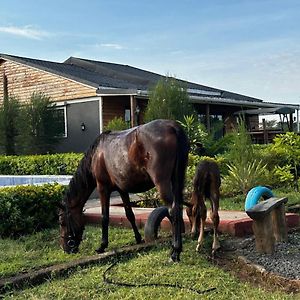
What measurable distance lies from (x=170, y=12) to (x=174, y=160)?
894 cm

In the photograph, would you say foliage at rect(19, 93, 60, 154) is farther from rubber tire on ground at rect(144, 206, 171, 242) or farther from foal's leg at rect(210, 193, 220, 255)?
foal's leg at rect(210, 193, 220, 255)

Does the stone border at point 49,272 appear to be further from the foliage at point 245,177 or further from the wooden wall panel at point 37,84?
the wooden wall panel at point 37,84

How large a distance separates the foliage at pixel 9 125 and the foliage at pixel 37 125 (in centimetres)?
64

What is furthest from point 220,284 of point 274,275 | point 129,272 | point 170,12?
point 170,12

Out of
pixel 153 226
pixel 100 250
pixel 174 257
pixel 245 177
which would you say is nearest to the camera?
→ pixel 174 257

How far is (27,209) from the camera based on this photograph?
721 cm

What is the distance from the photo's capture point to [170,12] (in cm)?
1330

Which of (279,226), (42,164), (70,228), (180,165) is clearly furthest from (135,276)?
(42,164)

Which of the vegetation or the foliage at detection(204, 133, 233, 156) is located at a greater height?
the vegetation

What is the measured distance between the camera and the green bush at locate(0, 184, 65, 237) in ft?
22.5

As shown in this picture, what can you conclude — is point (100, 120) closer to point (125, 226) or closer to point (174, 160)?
point (125, 226)

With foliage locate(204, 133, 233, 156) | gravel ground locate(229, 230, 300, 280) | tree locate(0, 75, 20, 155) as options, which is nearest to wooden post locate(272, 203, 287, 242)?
gravel ground locate(229, 230, 300, 280)

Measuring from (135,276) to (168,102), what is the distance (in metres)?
12.6

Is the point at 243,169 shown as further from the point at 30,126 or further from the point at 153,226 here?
the point at 30,126
